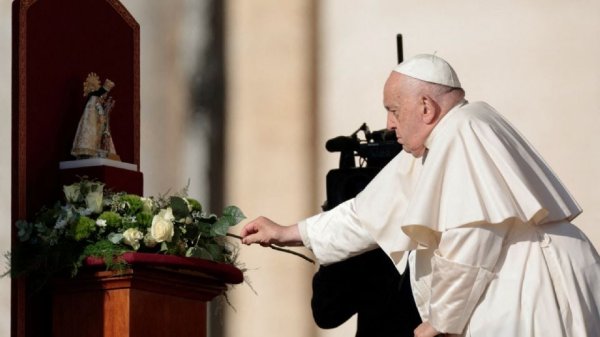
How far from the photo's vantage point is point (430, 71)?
5250 mm

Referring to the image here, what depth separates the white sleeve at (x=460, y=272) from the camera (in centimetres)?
466

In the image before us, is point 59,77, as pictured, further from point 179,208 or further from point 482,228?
point 482,228

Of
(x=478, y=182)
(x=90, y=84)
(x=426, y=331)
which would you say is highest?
(x=90, y=84)

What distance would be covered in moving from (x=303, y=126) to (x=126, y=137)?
3043 millimetres

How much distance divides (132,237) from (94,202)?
305 millimetres

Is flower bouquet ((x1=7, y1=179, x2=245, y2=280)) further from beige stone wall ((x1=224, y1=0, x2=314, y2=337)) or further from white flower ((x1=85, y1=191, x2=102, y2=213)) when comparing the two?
beige stone wall ((x1=224, y1=0, x2=314, y2=337))

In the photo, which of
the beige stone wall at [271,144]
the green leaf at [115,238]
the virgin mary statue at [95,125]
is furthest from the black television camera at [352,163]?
Answer: the beige stone wall at [271,144]

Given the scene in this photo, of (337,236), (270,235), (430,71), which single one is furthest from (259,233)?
(430,71)

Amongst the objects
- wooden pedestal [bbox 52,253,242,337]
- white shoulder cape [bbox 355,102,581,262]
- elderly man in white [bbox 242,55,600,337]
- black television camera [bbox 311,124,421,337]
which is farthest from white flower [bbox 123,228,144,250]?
white shoulder cape [bbox 355,102,581,262]

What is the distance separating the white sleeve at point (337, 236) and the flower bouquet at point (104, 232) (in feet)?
1.43

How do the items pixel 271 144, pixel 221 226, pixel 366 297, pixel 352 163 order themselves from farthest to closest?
pixel 271 144 < pixel 352 163 < pixel 221 226 < pixel 366 297

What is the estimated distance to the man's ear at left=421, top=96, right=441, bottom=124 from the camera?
5137mm

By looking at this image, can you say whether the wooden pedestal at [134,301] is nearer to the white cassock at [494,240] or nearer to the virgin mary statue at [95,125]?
the virgin mary statue at [95,125]
